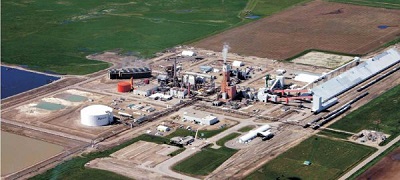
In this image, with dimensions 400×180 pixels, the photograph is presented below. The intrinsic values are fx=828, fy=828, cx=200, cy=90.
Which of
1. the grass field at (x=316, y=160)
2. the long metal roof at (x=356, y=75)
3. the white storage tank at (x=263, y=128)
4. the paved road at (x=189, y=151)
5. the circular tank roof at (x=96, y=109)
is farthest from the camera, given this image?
the long metal roof at (x=356, y=75)

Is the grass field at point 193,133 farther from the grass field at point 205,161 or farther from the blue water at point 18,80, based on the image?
the blue water at point 18,80

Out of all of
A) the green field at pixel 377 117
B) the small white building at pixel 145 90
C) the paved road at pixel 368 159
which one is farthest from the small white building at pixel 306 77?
the paved road at pixel 368 159

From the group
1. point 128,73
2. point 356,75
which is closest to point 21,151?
point 128,73

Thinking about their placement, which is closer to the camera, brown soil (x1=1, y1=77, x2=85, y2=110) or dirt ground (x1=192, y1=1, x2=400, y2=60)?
brown soil (x1=1, y1=77, x2=85, y2=110)

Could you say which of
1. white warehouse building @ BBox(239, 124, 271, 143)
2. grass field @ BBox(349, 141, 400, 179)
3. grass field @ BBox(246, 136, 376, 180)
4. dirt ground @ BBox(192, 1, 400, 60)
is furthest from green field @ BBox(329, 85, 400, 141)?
dirt ground @ BBox(192, 1, 400, 60)

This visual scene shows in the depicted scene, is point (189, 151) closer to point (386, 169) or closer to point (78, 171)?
point (78, 171)

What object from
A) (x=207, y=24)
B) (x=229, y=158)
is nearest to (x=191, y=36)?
(x=207, y=24)

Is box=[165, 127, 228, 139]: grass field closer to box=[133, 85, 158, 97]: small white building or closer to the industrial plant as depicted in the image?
the industrial plant
